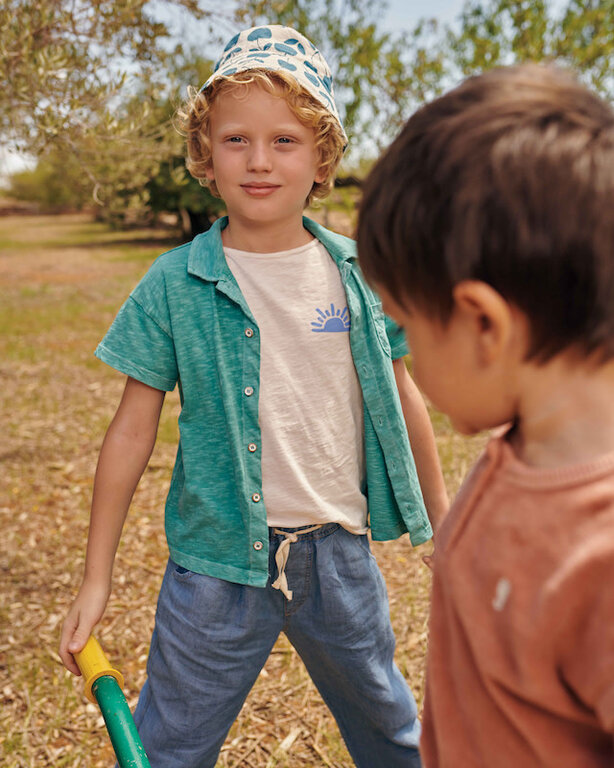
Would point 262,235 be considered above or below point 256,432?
above

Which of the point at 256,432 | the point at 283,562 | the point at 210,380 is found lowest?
the point at 283,562

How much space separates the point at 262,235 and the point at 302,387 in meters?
0.36

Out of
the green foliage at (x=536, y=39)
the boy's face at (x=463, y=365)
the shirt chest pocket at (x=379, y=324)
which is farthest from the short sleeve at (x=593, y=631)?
the green foliage at (x=536, y=39)

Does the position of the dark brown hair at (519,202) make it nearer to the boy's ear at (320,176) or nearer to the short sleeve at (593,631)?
the short sleeve at (593,631)

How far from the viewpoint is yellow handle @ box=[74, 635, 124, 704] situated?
1404mm

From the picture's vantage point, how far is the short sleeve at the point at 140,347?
161 centimetres

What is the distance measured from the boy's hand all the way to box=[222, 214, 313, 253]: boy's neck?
83cm

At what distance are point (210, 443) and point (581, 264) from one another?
107cm

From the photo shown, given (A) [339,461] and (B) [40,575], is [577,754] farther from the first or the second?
(B) [40,575]

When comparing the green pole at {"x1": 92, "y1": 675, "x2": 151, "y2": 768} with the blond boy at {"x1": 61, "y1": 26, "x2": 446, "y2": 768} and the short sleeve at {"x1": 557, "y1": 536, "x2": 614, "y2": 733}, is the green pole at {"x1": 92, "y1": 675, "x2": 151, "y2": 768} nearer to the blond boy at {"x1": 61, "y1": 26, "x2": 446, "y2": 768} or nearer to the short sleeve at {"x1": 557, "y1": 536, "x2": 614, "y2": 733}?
the blond boy at {"x1": 61, "y1": 26, "x2": 446, "y2": 768}

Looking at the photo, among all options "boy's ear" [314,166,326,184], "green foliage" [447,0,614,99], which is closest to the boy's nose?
"boy's ear" [314,166,326,184]

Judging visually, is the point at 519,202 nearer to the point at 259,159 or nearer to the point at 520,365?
the point at 520,365

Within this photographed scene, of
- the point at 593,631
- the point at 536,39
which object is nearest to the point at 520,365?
the point at 593,631

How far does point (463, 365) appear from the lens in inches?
34.2
